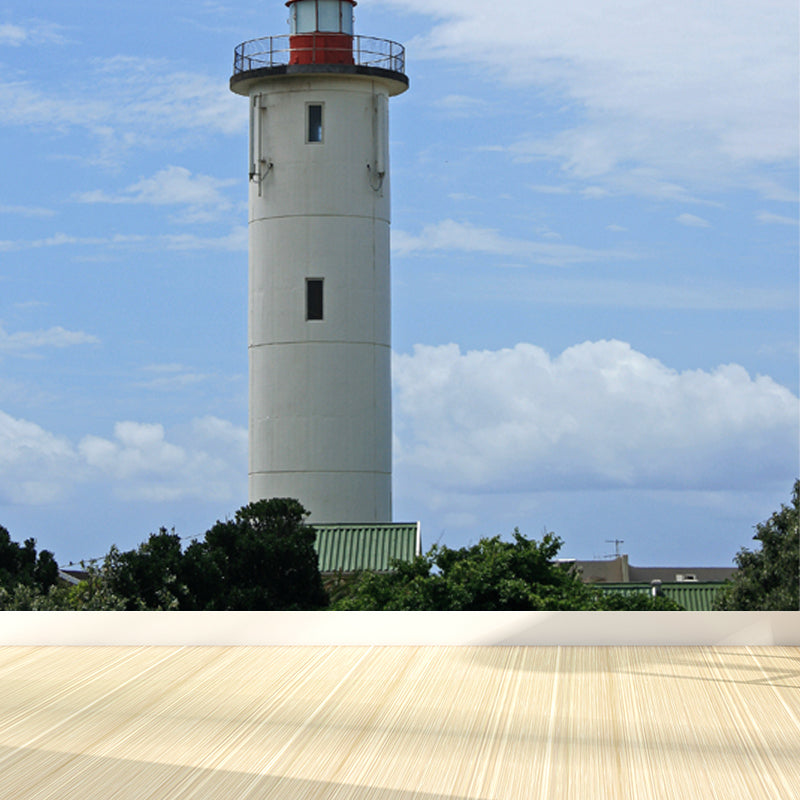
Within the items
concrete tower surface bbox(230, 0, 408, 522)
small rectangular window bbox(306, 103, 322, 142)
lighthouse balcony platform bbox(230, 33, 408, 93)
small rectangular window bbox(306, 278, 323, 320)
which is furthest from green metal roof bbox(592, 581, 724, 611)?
lighthouse balcony platform bbox(230, 33, 408, 93)

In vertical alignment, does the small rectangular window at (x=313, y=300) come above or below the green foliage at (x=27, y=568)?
above

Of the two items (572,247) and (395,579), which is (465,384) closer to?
(572,247)

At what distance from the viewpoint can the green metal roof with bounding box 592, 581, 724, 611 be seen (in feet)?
35.2

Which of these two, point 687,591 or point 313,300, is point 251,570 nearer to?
point 687,591

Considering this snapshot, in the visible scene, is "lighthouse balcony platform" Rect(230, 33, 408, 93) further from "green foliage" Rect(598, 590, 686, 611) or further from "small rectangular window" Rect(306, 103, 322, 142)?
"green foliage" Rect(598, 590, 686, 611)

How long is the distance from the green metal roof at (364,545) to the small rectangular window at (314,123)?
4.00 meters

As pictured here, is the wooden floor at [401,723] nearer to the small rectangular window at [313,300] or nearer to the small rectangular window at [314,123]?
the small rectangular window at [313,300]

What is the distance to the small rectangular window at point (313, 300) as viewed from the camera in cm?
1318

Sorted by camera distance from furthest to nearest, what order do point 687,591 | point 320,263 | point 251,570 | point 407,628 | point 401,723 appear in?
1. point 320,263
2. point 687,591
3. point 251,570
4. point 407,628
5. point 401,723

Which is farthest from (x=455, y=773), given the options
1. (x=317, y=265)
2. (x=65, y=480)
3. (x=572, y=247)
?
(x=572, y=247)

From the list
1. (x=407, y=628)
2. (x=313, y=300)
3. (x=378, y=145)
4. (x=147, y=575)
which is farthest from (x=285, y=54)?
(x=407, y=628)

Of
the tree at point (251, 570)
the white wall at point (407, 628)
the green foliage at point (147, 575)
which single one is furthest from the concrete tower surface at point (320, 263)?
the white wall at point (407, 628)

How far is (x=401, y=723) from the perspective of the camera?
1.67 metres

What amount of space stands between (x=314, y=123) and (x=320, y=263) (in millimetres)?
1380
